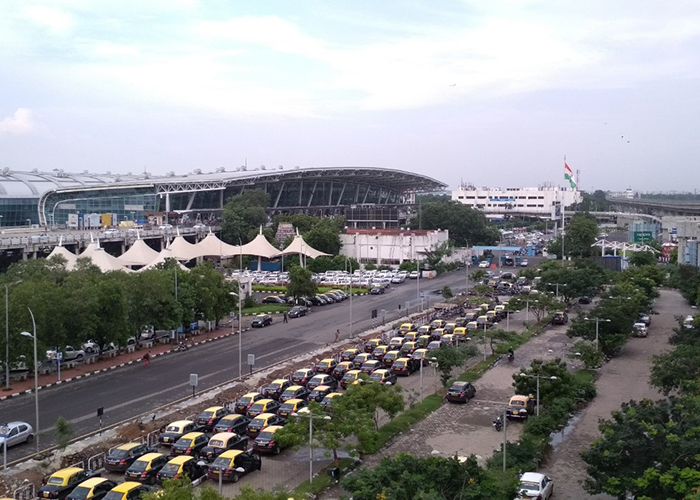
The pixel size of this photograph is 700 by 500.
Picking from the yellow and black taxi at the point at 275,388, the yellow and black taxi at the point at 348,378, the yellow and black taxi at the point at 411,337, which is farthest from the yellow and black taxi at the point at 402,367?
the yellow and black taxi at the point at 275,388

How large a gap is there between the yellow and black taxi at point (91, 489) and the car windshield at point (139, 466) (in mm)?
620

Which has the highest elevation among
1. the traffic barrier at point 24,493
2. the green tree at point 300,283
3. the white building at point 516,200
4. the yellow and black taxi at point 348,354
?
the white building at point 516,200

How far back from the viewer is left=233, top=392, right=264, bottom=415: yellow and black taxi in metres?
17.0

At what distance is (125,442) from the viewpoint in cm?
1501

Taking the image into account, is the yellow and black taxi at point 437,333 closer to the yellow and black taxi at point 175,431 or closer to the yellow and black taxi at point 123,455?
the yellow and black taxi at point 175,431

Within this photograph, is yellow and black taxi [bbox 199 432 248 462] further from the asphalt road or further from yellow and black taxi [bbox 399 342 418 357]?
yellow and black taxi [bbox 399 342 418 357]

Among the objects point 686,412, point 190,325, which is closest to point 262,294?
point 190,325

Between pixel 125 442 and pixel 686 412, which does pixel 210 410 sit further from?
pixel 686 412

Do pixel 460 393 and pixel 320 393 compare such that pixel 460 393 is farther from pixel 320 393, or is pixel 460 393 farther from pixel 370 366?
pixel 320 393

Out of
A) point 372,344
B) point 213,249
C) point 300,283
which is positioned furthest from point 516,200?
point 372,344

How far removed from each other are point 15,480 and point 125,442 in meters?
2.51

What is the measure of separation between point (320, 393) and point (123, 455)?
18.9 feet

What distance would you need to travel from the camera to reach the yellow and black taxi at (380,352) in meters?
23.0

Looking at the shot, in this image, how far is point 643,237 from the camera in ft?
195
